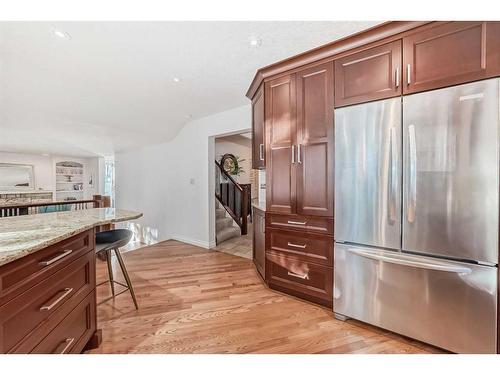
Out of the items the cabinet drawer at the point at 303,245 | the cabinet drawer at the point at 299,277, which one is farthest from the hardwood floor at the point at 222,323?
the cabinet drawer at the point at 303,245

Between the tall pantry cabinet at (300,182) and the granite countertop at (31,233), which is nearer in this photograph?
the granite countertop at (31,233)

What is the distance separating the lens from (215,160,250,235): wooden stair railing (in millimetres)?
5078

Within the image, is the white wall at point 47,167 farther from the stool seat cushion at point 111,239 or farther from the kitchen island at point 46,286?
the kitchen island at point 46,286

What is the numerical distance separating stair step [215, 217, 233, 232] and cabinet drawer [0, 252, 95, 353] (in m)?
3.18

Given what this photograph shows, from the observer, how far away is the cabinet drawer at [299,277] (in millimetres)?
2033

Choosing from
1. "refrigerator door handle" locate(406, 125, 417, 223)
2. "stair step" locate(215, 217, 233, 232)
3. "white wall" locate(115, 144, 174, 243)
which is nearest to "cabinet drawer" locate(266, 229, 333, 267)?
"refrigerator door handle" locate(406, 125, 417, 223)

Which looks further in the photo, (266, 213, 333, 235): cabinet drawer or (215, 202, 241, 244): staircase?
(215, 202, 241, 244): staircase

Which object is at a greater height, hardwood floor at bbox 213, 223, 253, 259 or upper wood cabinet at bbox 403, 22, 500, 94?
upper wood cabinet at bbox 403, 22, 500, 94

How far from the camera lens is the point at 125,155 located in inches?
243

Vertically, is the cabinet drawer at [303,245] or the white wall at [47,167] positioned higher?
the white wall at [47,167]

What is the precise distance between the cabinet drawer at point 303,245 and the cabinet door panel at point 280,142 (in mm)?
250

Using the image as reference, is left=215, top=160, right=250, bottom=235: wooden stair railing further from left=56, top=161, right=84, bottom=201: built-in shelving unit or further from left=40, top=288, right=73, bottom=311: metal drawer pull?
left=56, top=161, right=84, bottom=201: built-in shelving unit

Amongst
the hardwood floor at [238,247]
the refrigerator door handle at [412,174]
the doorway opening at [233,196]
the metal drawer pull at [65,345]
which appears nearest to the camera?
the metal drawer pull at [65,345]
